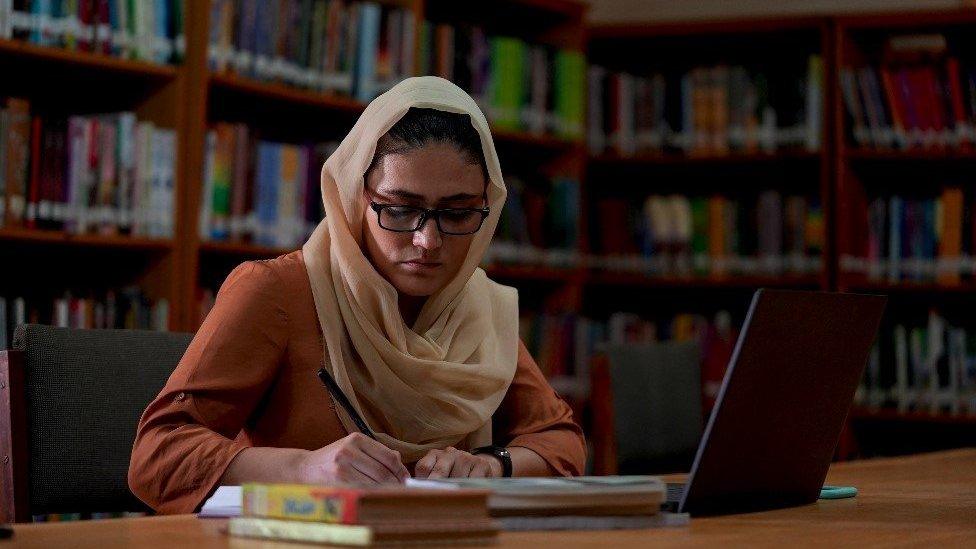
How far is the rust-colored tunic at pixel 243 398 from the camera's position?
1682 millimetres

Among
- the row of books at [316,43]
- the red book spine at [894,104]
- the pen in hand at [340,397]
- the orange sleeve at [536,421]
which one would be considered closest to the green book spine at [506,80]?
the row of books at [316,43]

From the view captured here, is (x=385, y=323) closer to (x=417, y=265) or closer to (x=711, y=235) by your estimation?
(x=417, y=265)

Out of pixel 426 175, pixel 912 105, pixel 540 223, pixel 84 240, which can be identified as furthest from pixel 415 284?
pixel 912 105

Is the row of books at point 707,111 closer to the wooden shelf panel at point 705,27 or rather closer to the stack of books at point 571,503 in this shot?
the wooden shelf panel at point 705,27

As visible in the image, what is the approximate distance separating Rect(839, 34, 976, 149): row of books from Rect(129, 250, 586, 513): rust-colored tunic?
2.57 m

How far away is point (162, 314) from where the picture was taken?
324cm

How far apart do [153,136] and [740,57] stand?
92.1 inches

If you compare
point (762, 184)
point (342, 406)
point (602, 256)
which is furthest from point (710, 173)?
point (342, 406)

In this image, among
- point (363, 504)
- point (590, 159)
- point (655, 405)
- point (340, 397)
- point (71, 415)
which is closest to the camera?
point (363, 504)

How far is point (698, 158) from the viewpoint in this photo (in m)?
4.40

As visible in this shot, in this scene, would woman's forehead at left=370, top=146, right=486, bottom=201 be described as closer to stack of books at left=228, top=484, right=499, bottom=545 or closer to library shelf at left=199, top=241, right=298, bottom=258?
stack of books at left=228, top=484, right=499, bottom=545

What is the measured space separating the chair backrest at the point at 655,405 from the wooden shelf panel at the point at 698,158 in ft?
4.44

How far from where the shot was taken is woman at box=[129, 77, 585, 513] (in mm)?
1822

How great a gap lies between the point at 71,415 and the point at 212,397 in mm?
257
